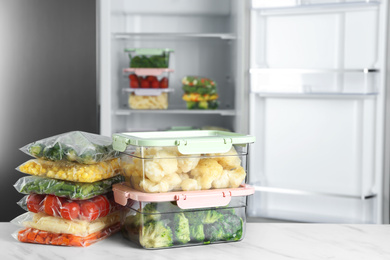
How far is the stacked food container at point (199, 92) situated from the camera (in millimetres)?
2832

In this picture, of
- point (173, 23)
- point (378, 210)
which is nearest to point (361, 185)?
point (378, 210)

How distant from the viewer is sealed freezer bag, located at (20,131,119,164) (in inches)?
40.3

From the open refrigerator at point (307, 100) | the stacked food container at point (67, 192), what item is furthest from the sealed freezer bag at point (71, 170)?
the open refrigerator at point (307, 100)

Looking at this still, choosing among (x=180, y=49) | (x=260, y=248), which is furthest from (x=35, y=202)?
(x=180, y=49)

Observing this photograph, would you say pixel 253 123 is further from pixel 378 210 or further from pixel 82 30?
pixel 82 30

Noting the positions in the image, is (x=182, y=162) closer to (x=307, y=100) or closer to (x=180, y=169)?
(x=180, y=169)

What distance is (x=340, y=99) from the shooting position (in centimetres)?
258

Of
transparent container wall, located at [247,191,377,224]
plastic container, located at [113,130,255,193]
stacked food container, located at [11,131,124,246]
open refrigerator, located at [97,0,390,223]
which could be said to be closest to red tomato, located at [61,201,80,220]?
stacked food container, located at [11,131,124,246]

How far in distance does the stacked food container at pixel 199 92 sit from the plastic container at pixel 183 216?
1.81m

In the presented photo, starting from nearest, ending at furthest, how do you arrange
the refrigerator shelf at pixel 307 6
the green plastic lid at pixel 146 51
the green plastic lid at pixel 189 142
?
the green plastic lid at pixel 189 142
the refrigerator shelf at pixel 307 6
the green plastic lid at pixel 146 51

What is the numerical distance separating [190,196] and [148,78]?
1911mm

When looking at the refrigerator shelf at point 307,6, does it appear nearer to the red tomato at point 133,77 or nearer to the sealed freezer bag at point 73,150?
the red tomato at point 133,77

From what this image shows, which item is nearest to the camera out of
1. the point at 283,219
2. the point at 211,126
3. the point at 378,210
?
the point at 378,210

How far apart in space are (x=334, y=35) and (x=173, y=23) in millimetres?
969
